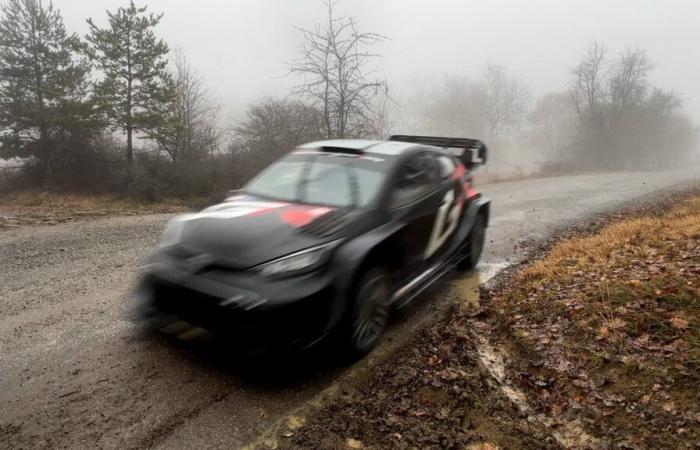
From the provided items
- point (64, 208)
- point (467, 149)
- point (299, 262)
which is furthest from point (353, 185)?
point (64, 208)

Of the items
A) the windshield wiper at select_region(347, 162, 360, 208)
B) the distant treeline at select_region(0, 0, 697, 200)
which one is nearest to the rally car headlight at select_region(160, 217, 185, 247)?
the windshield wiper at select_region(347, 162, 360, 208)

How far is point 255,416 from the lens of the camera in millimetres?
2971

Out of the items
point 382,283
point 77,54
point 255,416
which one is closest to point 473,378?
point 382,283

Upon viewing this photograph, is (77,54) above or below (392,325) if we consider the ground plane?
above

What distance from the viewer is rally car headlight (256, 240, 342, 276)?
10.3 ft

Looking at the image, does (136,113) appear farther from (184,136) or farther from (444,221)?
(444,221)

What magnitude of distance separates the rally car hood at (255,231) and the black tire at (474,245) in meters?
2.53

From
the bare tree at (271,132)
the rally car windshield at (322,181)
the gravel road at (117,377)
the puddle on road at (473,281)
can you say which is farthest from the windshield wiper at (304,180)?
the bare tree at (271,132)

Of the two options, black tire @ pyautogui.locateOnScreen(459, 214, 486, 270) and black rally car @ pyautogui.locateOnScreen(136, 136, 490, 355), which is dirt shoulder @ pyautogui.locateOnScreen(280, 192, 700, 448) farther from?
black tire @ pyautogui.locateOnScreen(459, 214, 486, 270)

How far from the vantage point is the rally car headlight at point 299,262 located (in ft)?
10.3

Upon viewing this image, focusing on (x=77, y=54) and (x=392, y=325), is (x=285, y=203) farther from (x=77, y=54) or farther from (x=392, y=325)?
(x=77, y=54)

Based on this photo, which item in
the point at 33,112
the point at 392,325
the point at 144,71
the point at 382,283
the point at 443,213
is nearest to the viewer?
the point at 382,283

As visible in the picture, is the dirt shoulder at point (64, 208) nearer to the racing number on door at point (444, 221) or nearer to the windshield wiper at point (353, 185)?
the windshield wiper at point (353, 185)

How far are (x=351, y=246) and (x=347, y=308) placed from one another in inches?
19.2
